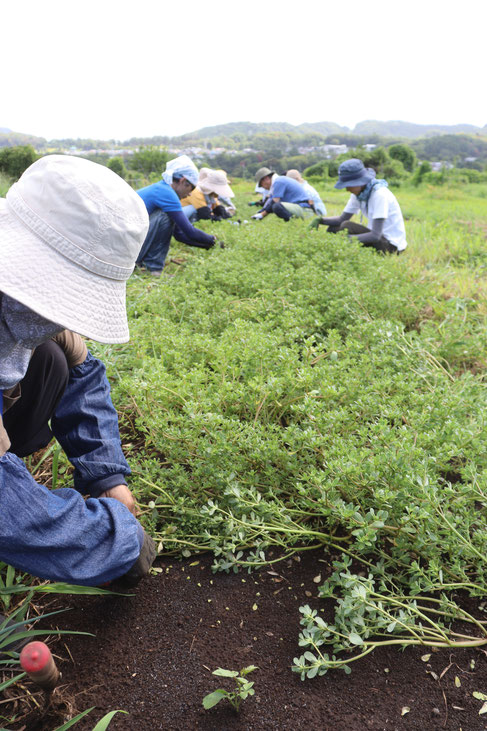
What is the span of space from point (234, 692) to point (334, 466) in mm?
657

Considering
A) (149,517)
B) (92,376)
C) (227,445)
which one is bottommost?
(149,517)

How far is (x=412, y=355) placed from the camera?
252 centimetres

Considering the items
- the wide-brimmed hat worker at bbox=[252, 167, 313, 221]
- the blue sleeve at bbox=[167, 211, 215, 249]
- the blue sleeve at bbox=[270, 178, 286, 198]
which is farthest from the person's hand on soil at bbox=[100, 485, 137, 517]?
the blue sleeve at bbox=[270, 178, 286, 198]

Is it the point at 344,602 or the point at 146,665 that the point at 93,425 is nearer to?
the point at 146,665

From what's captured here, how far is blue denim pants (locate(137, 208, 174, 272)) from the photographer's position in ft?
16.1

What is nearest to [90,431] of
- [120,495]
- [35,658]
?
[120,495]

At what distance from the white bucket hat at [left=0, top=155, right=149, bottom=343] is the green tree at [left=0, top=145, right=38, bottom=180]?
698 centimetres

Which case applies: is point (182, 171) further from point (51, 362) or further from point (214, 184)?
point (51, 362)

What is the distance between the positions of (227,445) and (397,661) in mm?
801

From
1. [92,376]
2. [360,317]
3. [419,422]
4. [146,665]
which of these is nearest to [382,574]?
[419,422]

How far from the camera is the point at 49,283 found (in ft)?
3.51

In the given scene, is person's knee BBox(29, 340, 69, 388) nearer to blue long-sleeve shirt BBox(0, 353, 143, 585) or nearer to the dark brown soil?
blue long-sleeve shirt BBox(0, 353, 143, 585)

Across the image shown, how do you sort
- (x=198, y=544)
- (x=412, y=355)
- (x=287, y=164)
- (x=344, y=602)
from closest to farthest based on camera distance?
(x=344, y=602)
(x=198, y=544)
(x=412, y=355)
(x=287, y=164)

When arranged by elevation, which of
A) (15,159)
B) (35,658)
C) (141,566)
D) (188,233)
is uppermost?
(15,159)
